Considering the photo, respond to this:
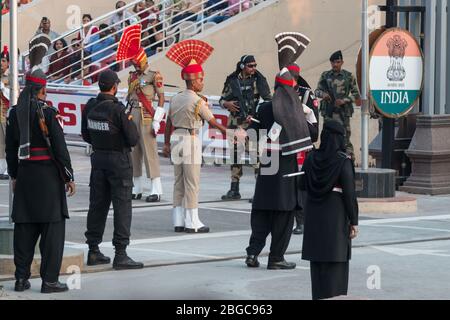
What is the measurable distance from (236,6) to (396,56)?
881 centimetres

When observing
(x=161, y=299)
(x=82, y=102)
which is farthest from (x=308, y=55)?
(x=161, y=299)

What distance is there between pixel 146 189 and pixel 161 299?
796 centimetres

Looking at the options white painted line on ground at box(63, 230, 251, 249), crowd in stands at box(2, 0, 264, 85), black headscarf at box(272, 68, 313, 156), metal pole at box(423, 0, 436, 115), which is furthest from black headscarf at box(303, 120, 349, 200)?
crowd in stands at box(2, 0, 264, 85)

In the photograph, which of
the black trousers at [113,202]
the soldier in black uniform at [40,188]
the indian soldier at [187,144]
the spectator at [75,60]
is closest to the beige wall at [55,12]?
the spectator at [75,60]

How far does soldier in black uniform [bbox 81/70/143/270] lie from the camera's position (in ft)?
40.4

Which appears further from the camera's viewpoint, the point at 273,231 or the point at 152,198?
the point at 152,198

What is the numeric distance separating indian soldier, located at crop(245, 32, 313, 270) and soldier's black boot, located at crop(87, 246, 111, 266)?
135 cm

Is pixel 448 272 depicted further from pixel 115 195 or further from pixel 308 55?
pixel 308 55

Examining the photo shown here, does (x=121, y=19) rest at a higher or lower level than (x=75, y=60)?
higher

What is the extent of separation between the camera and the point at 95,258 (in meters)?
12.5

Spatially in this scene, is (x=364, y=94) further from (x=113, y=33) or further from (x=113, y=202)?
(x=113, y=33)

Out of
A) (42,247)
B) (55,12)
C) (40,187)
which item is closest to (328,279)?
(42,247)

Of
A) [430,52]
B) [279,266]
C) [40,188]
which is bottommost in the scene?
[279,266]

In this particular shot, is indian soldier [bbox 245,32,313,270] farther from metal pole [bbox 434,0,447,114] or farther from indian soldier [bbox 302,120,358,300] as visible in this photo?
metal pole [bbox 434,0,447,114]
